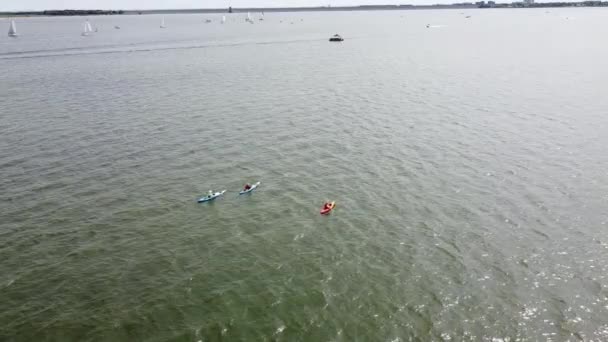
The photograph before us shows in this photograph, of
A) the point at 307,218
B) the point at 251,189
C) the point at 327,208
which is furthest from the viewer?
the point at 251,189

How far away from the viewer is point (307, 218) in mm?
37500

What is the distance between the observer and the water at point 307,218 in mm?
25953

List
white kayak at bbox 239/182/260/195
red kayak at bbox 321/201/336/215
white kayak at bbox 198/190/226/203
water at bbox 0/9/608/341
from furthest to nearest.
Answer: white kayak at bbox 239/182/260/195 → white kayak at bbox 198/190/226/203 → red kayak at bbox 321/201/336/215 → water at bbox 0/9/608/341

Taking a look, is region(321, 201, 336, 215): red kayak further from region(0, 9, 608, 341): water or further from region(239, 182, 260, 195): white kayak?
region(239, 182, 260, 195): white kayak

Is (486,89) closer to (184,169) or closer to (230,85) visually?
(230,85)

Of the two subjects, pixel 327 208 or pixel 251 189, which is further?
pixel 251 189

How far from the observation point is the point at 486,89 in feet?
281

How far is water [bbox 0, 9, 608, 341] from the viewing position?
85.1 ft

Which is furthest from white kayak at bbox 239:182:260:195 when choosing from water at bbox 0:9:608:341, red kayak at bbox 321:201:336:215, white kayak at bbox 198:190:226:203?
red kayak at bbox 321:201:336:215

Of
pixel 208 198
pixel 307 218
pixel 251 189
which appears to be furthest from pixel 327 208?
pixel 208 198

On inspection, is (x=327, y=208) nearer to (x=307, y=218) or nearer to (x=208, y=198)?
(x=307, y=218)

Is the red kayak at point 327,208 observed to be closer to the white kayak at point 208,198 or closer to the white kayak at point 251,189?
the white kayak at point 251,189

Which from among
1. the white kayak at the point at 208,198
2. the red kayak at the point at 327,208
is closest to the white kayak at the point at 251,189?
the white kayak at the point at 208,198

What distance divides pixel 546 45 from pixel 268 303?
171 m
